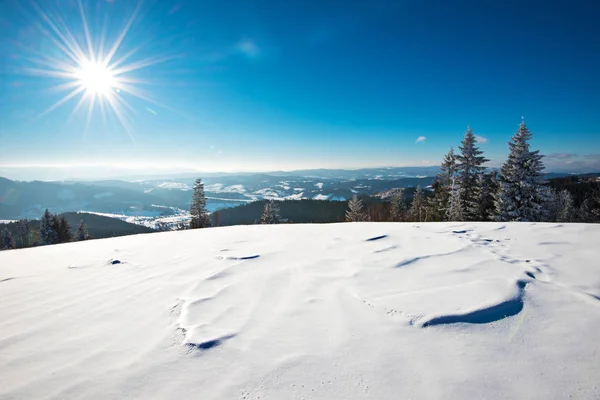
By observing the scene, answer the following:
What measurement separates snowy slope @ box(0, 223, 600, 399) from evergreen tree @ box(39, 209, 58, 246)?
47231mm

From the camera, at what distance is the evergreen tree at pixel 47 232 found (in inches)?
1499

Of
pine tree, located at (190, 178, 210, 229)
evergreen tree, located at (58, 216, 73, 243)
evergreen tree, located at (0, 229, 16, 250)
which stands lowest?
evergreen tree, located at (0, 229, 16, 250)

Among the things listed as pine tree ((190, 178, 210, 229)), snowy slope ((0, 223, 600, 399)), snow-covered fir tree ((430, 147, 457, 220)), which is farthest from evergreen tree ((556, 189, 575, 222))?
pine tree ((190, 178, 210, 229))

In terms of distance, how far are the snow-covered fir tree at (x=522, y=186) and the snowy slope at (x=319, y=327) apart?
17.9 m

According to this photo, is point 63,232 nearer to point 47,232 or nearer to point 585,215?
point 47,232

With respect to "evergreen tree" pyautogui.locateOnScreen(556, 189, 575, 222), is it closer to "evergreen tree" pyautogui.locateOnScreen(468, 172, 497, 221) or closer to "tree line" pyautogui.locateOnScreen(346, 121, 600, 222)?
"tree line" pyautogui.locateOnScreen(346, 121, 600, 222)

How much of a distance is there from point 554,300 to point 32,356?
5239mm

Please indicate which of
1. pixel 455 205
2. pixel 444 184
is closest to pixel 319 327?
pixel 455 205

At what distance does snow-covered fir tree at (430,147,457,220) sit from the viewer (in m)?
26.7

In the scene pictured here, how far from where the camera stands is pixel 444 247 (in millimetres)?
4961

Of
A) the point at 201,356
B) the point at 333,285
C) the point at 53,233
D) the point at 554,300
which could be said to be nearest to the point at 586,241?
the point at 554,300

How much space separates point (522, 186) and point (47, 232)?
59819 mm

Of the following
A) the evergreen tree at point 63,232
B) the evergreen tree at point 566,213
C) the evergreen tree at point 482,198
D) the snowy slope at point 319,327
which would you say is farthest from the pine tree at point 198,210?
the evergreen tree at point 566,213

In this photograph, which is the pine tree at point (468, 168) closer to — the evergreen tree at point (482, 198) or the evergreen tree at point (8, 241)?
the evergreen tree at point (482, 198)
